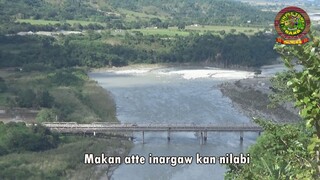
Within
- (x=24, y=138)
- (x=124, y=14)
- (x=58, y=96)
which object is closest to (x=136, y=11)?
(x=124, y=14)

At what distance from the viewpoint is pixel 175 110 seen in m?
47.0

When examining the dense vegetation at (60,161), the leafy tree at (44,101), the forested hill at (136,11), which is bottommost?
the forested hill at (136,11)

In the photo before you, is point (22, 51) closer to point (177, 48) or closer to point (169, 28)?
point (177, 48)

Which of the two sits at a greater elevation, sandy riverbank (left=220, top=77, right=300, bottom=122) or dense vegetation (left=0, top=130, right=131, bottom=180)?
dense vegetation (left=0, top=130, right=131, bottom=180)

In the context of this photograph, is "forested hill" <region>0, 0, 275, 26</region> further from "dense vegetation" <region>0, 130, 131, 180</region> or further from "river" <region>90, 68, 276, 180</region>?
"dense vegetation" <region>0, 130, 131, 180</region>

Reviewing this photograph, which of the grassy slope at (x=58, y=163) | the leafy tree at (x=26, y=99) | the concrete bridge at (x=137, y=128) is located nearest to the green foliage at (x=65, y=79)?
the leafy tree at (x=26, y=99)

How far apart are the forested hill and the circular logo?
9640 cm

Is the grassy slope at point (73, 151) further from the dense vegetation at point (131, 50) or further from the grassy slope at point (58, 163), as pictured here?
the dense vegetation at point (131, 50)

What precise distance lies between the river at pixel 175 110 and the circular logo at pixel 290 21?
76.4ft

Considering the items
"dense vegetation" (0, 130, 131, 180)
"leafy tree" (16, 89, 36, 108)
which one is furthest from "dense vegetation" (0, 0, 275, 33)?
"dense vegetation" (0, 130, 131, 180)

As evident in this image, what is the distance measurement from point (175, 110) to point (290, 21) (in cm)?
4124

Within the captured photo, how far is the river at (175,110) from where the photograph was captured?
30.8 m

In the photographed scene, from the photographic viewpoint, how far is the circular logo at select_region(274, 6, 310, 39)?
577cm

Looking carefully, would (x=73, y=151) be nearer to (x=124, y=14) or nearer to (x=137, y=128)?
(x=137, y=128)
